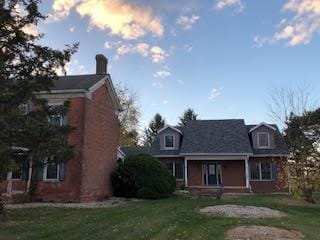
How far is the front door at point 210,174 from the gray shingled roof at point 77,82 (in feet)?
43.2

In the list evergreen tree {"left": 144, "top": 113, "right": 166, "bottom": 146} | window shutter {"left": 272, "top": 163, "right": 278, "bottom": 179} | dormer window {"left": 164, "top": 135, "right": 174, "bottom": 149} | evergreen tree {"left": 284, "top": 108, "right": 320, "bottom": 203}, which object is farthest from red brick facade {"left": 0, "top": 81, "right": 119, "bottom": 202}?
evergreen tree {"left": 144, "top": 113, "right": 166, "bottom": 146}

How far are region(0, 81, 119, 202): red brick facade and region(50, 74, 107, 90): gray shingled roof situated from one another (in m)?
0.63

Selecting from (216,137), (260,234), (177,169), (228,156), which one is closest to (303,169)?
(228,156)

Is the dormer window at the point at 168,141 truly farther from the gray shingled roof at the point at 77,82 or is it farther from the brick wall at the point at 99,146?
the gray shingled roof at the point at 77,82

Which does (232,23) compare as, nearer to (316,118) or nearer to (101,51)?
(101,51)

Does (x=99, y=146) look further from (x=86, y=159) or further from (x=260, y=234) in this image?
(x=260, y=234)

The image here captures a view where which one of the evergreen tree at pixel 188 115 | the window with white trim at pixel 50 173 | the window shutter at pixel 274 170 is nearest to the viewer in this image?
the window with white trim at pixel 50 173

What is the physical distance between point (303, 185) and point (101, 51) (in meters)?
16.9

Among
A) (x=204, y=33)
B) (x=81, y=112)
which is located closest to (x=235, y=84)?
(x=204, y=33)

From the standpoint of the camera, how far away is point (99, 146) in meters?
23.1

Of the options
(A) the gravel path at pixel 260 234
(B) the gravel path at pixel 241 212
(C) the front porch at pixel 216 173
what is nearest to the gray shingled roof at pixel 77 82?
(B) the gravel path at pixel 241 212

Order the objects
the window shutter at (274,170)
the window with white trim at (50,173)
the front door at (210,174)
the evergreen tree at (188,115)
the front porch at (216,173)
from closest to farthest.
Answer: the window with white trim at (50,173) → the window shutter at (274,170) → the front porch at (216,173) → the front door at (210,174) → the evergreen tree at (188,115)

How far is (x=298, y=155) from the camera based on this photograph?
71.5 feet

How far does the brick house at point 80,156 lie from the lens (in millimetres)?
20562
